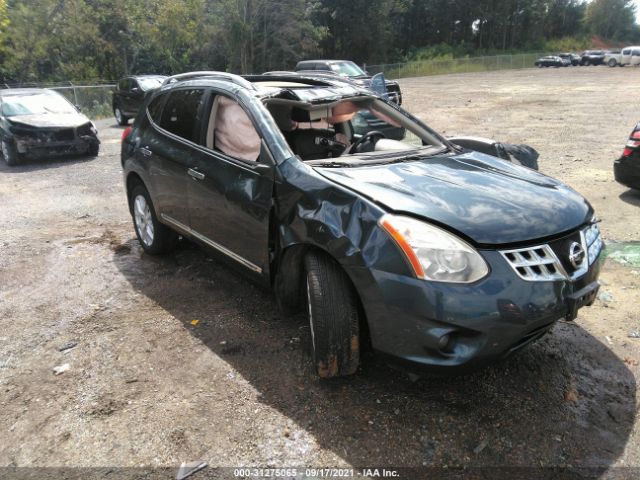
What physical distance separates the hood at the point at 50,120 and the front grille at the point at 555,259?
1125 cm

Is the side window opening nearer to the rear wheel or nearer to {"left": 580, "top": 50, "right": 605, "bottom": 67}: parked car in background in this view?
the rear wheel

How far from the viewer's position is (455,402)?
286cm

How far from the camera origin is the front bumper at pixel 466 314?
7.90ft

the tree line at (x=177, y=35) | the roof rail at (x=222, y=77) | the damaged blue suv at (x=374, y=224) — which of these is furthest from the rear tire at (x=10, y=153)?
the tree line at (x=177, y=35)

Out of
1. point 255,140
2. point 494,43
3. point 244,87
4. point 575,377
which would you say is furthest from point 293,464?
point 494,43

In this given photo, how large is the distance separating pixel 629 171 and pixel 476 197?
178 inches

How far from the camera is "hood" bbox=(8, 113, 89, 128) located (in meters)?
11.0

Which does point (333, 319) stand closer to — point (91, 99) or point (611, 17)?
point (91, 99)

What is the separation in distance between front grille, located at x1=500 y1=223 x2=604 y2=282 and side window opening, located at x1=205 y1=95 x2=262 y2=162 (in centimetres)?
183

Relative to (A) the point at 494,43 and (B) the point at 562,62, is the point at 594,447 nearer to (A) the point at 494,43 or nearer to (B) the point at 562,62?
(B) the point at 562,62

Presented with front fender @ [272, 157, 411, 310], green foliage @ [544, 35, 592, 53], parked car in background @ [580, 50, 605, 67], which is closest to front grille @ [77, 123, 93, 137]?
front fender @ [272, 157, 411, 310]

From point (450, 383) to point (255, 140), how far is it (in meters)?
2.05

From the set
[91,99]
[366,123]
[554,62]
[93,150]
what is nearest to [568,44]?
[554,62]

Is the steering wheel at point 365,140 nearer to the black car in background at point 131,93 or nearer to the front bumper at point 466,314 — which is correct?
the front bumper at point 466,314
